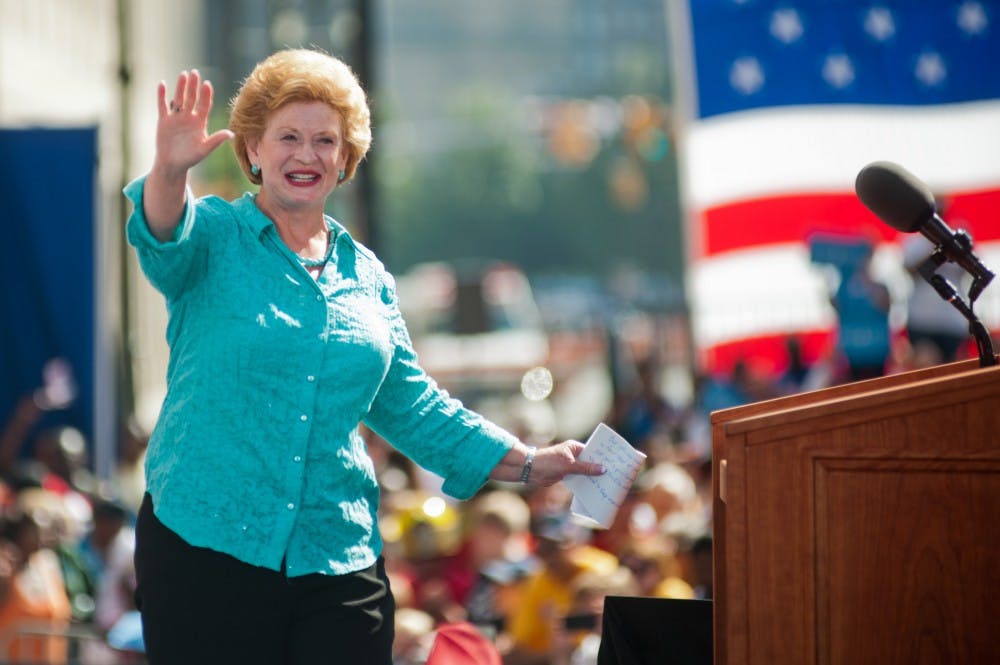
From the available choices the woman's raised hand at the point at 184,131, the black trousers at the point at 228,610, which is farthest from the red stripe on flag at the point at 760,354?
the woman's raised hand at the point at 184,131

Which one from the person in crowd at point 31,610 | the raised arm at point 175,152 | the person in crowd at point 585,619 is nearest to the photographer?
the raised arm at point 175,152

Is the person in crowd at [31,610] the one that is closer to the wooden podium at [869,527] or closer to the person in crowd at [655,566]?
the person in crowd at [655,566]

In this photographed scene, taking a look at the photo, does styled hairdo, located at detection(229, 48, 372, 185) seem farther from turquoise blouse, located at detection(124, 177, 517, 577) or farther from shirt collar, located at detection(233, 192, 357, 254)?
turquoise blouse, located at detection(124, 177, 517, 577)

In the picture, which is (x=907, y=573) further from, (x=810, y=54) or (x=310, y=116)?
(x=810, y=54)

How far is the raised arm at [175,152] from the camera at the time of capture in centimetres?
306

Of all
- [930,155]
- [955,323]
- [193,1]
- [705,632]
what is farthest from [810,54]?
[193,1]

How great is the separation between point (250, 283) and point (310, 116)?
39cm

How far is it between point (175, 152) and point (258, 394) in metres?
0.52

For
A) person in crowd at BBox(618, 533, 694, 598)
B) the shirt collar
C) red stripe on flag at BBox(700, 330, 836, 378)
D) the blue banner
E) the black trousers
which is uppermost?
the blue banner

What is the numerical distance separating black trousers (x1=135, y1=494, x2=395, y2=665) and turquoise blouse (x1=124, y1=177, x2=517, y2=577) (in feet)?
0.12

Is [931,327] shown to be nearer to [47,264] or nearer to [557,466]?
[557,466]

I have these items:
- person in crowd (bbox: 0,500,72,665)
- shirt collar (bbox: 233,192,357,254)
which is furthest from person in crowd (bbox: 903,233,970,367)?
shirt collar (bbox: 233,192,357,254)

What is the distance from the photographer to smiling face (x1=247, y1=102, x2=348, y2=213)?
131 inches

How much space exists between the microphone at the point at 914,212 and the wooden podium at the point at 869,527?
37 cm
